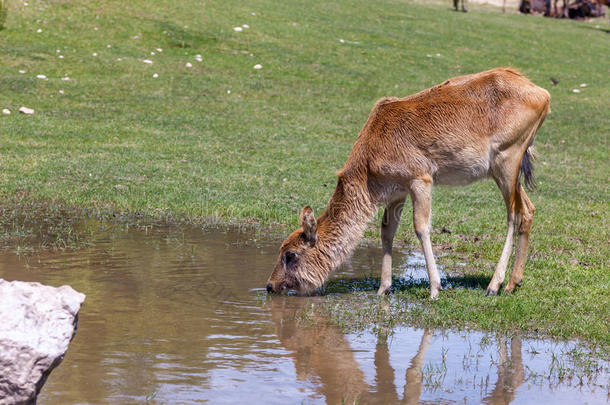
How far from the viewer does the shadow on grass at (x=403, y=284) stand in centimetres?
991

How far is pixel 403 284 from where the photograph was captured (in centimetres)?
1016

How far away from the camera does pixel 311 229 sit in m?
9.44

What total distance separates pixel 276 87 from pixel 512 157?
62.6 feet

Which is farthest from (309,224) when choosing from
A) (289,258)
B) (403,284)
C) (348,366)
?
(348,366)

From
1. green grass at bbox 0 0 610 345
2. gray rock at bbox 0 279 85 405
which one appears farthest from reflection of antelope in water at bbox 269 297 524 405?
gray rock at bbox 0 279 85 405

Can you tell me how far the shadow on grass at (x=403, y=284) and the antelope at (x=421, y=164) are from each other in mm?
393

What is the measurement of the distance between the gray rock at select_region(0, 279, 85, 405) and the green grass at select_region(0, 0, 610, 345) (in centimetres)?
439

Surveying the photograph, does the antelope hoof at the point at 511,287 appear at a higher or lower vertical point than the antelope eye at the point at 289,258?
lower

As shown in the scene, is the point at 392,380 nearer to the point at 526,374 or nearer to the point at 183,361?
the point at 526,374

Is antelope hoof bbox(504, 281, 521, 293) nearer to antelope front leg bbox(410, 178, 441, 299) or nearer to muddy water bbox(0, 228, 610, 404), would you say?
antelope front leg bbox(410, 178, 441, 299)

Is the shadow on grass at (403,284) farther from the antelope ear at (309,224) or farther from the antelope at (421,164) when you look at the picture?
the antelope ear at (309,224)

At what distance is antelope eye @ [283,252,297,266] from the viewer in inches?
376

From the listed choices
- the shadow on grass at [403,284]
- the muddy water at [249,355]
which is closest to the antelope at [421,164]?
the shadow on grass at [403,284]

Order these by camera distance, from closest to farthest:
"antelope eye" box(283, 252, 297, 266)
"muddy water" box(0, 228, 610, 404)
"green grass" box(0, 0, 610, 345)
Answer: "muddy water" box(0, 228, 610, 404)
"antelope eye" box(283, 252, 297, 266)
"green grass" box(0, 0, 610, 345)
